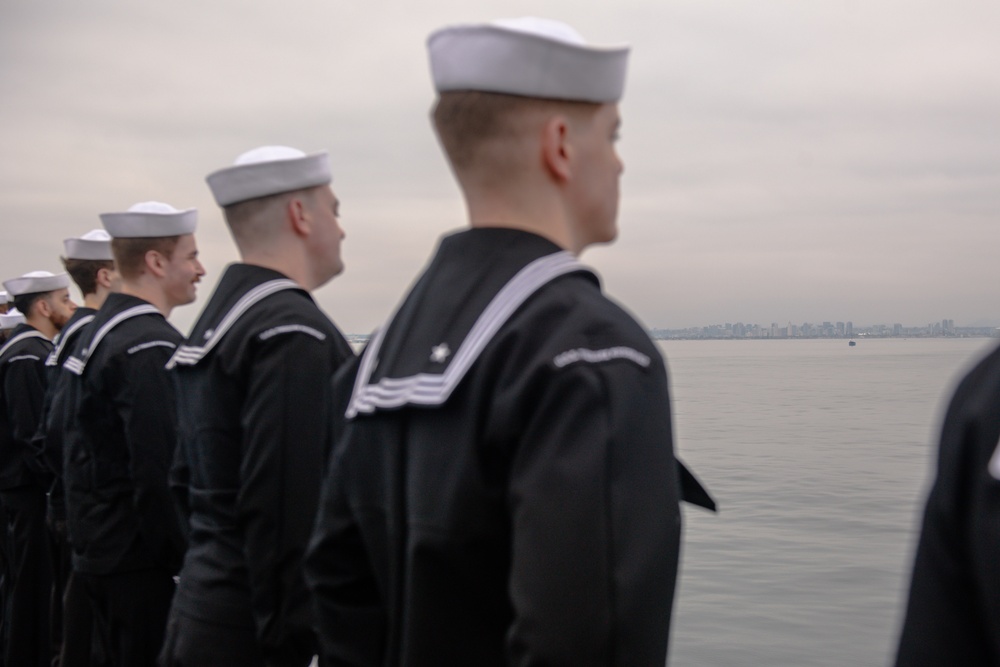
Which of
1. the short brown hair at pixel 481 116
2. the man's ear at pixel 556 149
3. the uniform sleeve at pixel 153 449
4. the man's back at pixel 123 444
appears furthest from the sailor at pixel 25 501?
the man's ear at pixel 556 149

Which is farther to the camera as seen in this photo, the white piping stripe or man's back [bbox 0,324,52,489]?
man's back [bbox 0,324,52,489]

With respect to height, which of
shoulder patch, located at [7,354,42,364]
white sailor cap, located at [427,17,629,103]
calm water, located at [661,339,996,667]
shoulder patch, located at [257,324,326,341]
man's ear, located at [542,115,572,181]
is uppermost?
white sailor cap, located at [427,17,629,103]

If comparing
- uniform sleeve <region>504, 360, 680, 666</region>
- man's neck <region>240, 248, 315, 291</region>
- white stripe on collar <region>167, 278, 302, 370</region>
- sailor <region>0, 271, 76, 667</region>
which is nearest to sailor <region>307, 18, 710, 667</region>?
uniform sleeve <region>504, 360, 680, 666</region>

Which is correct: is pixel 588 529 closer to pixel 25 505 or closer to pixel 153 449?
pixel 153 449

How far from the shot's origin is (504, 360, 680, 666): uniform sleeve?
181 cm

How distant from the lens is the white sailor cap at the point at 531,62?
213 centimetres

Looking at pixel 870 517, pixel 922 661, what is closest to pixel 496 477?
pixel 922 661

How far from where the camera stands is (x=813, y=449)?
87.4 feet

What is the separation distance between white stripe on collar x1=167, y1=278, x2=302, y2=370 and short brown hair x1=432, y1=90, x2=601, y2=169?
157cm

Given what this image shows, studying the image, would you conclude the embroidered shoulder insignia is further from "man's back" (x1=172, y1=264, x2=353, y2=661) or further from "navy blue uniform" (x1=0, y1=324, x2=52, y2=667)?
"navy blue uniform" (x1=0, y1=324, x2=52, y2=667)

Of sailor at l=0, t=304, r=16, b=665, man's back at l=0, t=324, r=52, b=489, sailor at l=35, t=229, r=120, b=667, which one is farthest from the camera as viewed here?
sailor at l=0, t=304, r=16, b=665

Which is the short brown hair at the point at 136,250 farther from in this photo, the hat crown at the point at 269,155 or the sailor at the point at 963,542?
the sailor at the point at 963,542

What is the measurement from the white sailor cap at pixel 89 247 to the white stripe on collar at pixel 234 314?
3.07 meters

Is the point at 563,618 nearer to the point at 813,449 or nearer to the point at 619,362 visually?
the point at 619,362
